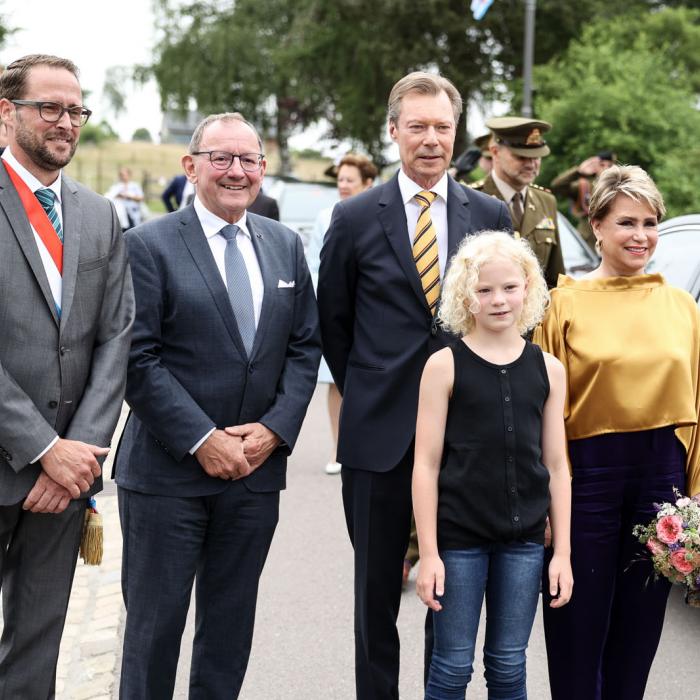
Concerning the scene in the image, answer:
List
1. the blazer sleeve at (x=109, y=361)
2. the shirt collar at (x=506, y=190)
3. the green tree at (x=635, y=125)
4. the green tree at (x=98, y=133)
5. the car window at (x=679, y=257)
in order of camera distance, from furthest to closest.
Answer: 1. the green tree at (x=98, y=133)
2. the green tree at (x=635, y=125)
3. the shirt collar at (x=506, y=190)
4. the car window at (x=679, y=257)
5. the blazer sleeve at (x=109, y=361)

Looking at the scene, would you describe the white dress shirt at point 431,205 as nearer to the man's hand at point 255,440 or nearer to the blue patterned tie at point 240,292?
the blue patterned tie at point 240,292

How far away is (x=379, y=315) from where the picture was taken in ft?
12.5

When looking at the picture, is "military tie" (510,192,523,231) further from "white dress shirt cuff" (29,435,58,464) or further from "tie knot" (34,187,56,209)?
"white dress shirt cuff" (29,435,58,464)

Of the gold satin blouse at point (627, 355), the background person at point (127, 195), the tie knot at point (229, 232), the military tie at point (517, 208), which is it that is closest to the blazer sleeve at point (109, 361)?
the tie knot at point (229, 232)

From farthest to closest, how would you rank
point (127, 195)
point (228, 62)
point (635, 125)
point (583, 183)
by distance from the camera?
point (228, 62)
point (127, 195)
point (635, 125)
point (583, 183)

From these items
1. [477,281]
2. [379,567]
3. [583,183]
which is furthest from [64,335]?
[583,183]

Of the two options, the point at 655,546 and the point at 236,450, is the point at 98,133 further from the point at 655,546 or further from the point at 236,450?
the point at 655,546

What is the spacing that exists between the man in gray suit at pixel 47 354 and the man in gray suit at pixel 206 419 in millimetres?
161

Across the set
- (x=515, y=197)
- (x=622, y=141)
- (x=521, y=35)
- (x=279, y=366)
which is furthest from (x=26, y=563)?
(x=521, y=35)

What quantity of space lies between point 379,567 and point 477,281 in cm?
115

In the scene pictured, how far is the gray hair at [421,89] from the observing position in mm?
3840

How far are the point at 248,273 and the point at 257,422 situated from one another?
1.67 ft

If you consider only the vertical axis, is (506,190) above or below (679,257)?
above

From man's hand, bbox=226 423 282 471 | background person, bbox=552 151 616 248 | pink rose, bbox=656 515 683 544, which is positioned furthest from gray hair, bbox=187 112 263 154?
background person, bbox=552 151 616 248
